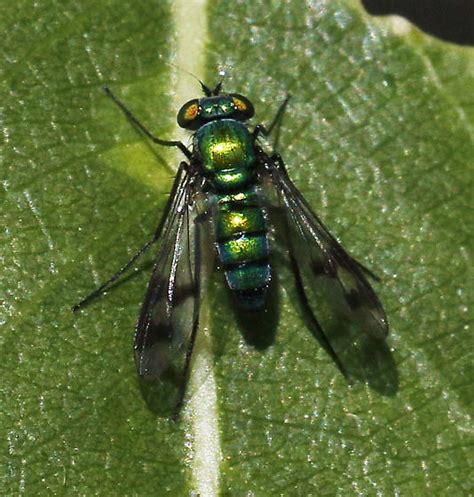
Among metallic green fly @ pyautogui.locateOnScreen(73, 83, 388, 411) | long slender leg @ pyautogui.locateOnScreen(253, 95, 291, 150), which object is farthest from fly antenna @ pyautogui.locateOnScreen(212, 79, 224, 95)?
long slender leg @ pyautogui.locateOnScreen(253, 95, 291, 150)

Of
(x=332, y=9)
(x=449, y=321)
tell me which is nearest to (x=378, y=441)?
(x=449, y=321)

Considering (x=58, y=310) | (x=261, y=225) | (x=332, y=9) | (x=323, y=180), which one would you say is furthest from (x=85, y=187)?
(x=332, y=9)

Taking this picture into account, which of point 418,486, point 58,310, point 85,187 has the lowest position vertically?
point 418,486

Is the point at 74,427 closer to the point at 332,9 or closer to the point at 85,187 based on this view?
the point at 85,187

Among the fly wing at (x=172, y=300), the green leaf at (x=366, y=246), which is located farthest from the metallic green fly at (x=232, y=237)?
the green leaf at (x=366, y=246)

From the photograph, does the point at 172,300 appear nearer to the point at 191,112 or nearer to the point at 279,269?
the point at 279,269

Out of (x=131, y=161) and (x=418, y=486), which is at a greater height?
(x=131, y=161)

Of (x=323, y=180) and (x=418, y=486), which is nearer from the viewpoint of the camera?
(x=418, y=486)
